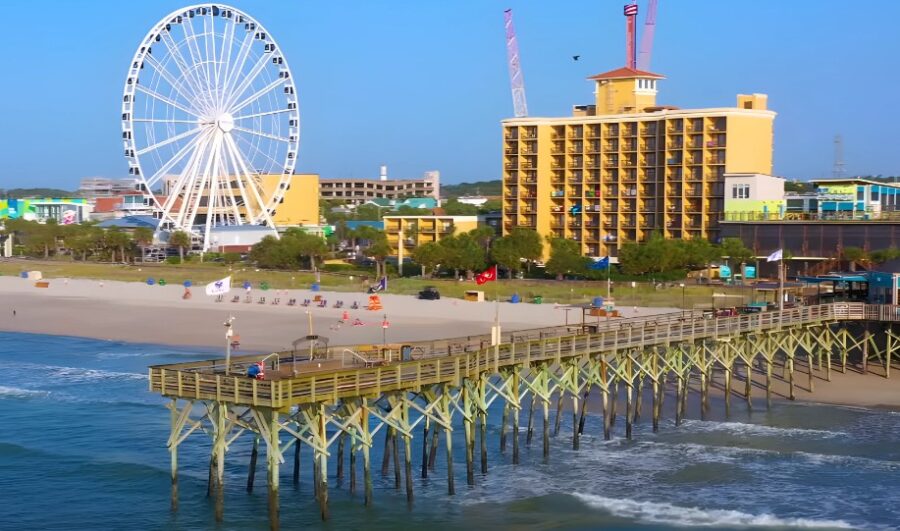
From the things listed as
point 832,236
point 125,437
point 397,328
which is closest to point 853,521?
point 125,437

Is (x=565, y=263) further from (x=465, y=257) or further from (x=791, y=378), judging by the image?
(x=791, y=378)

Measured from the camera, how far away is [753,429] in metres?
40.3

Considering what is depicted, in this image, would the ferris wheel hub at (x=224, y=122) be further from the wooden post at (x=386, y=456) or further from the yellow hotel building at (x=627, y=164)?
the wooden post at (x=386, y=456)

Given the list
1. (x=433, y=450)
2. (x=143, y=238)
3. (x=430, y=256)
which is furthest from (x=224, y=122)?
(x=433, y=450)

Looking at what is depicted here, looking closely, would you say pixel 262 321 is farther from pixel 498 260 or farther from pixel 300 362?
pixel 300 362

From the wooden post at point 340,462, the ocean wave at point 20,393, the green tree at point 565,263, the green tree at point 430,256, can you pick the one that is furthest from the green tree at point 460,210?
the wooden post at point 340,462

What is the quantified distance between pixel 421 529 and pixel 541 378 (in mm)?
8538

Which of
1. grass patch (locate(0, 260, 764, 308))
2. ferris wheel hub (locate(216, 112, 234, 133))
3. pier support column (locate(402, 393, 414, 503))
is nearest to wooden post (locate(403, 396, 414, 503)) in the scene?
pier support column (locate(402, 393, 414, 503))

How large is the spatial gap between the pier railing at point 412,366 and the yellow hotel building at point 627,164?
1836 inches

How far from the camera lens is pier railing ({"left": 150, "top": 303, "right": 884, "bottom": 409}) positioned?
26.5 meters

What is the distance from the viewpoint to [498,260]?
293 feet

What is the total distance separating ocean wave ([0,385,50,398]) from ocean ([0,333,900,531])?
230 cm

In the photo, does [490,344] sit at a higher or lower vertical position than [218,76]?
lower

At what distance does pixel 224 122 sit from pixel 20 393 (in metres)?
56.3
